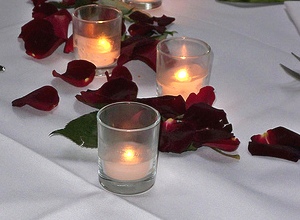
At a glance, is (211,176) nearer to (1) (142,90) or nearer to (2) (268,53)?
(1) (142,90)

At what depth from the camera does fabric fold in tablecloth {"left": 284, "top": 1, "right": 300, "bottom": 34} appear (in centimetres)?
137

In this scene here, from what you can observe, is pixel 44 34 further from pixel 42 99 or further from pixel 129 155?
pixel 129 155

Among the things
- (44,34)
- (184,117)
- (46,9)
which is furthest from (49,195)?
(46,9)

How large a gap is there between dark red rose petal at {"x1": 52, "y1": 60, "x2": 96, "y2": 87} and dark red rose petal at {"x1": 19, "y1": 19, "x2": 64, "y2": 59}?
0.32 feet

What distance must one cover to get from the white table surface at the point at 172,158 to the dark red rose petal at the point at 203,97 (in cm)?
4

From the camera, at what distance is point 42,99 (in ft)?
3.36

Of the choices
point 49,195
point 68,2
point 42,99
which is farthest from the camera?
point 68,2

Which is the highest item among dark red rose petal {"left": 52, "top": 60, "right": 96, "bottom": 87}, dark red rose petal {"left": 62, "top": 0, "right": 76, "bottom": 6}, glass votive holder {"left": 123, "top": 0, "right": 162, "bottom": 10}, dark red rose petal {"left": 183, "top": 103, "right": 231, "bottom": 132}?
dark red rose petal {"left": 183, "top": 103, "right": 231, "bottom": 132}

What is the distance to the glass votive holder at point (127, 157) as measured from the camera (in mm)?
813

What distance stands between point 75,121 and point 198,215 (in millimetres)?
227

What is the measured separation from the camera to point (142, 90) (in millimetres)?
1109

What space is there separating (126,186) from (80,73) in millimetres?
327

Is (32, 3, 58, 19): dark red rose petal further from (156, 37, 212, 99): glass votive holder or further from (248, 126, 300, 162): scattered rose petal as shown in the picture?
(248, 126, 300, 162): scattered rose petal

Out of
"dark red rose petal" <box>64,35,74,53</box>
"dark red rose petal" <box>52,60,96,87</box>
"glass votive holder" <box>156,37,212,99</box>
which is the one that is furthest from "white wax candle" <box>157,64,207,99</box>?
"dark red rose petal" <box>64,35,74,53</box>
